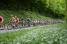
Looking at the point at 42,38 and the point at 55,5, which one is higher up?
the point at 42,38

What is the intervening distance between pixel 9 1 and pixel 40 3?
16.7ft

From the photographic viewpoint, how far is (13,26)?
19.0 metres

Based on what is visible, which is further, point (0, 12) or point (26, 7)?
point (26, 7)

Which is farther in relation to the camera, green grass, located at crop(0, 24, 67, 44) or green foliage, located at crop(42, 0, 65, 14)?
green foliage, located at crop(42, 0, 65, 14)

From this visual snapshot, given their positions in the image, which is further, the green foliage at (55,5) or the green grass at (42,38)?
the green foliage at (55,5)

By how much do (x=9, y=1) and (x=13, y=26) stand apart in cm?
1084

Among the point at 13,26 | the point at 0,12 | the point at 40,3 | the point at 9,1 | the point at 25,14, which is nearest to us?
the point at 13,26

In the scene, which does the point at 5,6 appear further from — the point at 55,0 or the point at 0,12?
the point at 55,0

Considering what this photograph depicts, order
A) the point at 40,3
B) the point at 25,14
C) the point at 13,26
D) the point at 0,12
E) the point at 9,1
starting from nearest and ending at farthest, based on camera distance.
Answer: the point at 13,26
the point at 0,12
the point at 25,14
the point at 9,1
the point at 40,3

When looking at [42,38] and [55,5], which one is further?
[55,5]

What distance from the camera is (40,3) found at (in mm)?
33000

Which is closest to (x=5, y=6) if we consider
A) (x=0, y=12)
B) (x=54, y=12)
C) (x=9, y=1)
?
(x=9, y=1)

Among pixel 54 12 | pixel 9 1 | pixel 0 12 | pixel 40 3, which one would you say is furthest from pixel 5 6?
pixel 54 12

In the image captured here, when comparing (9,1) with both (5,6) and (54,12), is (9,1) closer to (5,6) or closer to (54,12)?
(5,6)
